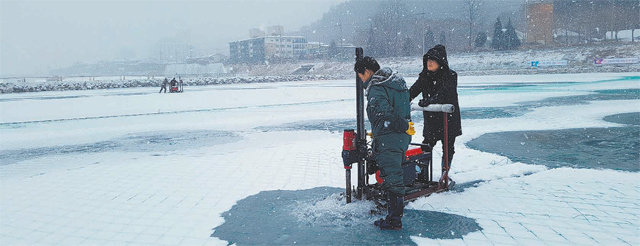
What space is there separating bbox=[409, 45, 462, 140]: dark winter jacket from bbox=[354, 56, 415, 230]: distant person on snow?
114 centimetres

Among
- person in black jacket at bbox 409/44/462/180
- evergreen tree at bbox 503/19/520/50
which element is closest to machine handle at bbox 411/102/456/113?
person in black jacket at bbox 409/44/462/180

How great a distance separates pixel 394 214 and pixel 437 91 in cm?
171

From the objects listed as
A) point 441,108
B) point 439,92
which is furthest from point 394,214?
point 439,92

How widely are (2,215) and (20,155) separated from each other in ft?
14.6

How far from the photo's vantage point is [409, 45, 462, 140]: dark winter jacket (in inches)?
189

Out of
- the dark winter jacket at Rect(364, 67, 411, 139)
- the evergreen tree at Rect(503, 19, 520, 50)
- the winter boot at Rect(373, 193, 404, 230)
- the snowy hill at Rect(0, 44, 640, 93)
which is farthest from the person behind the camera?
the evergreen tree at Rect(503, 19, 520, 50)

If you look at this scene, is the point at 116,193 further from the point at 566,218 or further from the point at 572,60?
the point at 572,60

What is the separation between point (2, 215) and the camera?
477 cm

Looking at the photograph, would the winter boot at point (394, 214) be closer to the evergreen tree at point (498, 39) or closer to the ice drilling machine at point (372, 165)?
the ice drilling machine at point (372, 165)

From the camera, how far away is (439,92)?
4.85 metres

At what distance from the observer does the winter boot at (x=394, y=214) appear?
154 inches

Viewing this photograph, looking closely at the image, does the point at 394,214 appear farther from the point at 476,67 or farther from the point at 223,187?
the point at 476,67

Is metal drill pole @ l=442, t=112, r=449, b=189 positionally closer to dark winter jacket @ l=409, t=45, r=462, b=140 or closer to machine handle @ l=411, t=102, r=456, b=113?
dark winter jacket @ l=409, t=45, r=462, b=140

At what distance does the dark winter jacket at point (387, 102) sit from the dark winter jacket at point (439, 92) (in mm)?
1165
